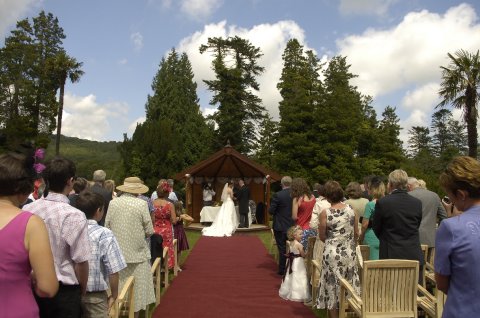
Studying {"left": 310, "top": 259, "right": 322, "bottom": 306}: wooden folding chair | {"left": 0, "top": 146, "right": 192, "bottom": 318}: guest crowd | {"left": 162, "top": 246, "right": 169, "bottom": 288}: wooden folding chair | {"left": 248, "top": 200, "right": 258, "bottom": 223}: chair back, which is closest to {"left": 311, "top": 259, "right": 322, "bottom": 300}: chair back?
{"left": 310, "top": 259, "right": 322, "bottom": 306}: wooden folding chair

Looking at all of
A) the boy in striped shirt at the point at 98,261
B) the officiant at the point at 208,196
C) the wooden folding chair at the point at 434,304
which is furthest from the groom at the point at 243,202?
the boy in striped shirt at the point at 98,261

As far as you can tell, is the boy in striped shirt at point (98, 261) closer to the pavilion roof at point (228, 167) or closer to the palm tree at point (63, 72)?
the pavilion roof at point (228, 167)

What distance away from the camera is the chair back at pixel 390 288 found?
14.3ft

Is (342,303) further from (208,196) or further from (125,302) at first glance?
(208,196)

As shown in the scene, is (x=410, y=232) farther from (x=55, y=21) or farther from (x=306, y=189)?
(x=55, y=21)

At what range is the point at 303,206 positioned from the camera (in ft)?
24.5

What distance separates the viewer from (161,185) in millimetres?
7102

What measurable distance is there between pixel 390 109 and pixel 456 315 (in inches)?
1896

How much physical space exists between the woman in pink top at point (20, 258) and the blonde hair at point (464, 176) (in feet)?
6.59

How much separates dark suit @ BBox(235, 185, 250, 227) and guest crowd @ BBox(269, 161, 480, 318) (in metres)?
6.96

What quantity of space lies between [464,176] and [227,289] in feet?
19.2

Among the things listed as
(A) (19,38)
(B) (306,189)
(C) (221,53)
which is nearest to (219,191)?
(B) (306,189)

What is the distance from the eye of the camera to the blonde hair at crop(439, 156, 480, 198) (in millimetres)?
2182

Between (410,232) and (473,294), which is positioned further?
(410,232)
